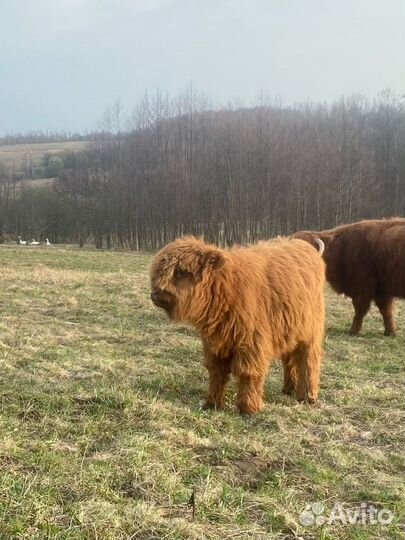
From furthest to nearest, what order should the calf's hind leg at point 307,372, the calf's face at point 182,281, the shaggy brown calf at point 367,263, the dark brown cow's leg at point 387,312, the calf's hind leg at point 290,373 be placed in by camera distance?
the dark brown cow's leg at point 387,312, the shaggy brown calf at point 367,263, the calf's hind leg at point 290,373, the calf's hind leg at point 307,372, the calf's face at point 182,281

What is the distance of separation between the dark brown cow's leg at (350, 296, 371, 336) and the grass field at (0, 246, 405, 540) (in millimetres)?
2138

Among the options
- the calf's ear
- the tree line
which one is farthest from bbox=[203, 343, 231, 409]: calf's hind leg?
the tree line

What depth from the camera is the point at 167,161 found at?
59312mm

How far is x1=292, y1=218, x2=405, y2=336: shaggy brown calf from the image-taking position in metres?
9.55

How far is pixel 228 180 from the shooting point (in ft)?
179

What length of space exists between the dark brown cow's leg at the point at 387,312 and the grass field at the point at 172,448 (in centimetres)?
217

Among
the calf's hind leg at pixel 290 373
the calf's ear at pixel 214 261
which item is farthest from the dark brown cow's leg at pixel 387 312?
the calf's ear at pixel 214 261

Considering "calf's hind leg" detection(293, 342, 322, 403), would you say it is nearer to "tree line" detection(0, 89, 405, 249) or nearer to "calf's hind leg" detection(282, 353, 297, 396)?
"calf's hind leg" detection(282, 353, 297, 396)

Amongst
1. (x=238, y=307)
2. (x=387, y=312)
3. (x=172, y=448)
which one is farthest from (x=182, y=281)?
(x=387, y=312)

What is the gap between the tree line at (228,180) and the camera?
49.6m

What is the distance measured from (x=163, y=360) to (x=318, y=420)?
2438 millimetres

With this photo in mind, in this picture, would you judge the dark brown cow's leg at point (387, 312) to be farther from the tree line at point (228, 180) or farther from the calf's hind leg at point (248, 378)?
the tree line at point (228, 180)

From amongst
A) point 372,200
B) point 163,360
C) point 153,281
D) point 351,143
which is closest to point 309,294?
point 153,281

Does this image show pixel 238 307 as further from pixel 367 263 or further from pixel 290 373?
pixel 367 263
